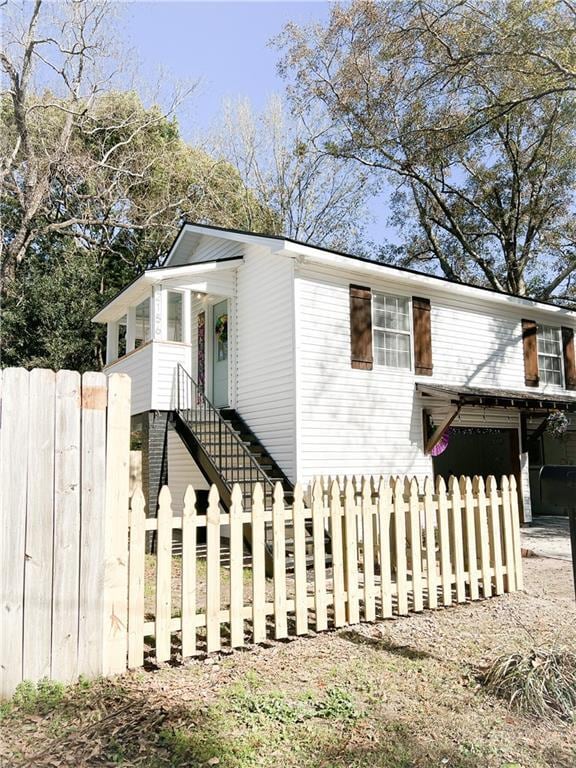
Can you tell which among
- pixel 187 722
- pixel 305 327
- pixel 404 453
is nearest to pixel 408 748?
pixel 187 722

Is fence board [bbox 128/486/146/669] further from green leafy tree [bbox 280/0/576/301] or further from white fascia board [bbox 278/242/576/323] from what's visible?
green leafy tree [bbox 280/0/576/301]

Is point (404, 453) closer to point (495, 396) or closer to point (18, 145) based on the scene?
point (495, 396)

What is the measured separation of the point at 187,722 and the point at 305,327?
8.40m

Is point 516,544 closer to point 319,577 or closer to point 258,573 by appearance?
point 319,577

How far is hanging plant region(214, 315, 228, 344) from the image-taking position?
13.6m

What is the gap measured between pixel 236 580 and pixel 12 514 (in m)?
1.86

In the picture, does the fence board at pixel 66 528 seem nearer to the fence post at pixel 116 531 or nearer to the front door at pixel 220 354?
the fence post at pixel 116 531

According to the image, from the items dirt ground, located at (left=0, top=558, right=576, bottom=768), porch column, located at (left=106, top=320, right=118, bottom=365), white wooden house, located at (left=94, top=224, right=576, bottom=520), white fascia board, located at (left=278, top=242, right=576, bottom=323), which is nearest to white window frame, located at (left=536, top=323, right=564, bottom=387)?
white fascia board, located at (left=278, top=242, right=576, bottom=323)

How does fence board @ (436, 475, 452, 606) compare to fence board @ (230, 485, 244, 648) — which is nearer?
fence board @ (230, 485, 244, 648)

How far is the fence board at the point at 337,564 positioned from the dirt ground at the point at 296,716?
1.74 ft

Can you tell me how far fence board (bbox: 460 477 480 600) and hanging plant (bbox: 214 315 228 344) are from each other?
8296 millimetres

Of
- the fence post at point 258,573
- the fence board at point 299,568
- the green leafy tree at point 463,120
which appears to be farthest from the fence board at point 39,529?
the green leafy tree at point 463,120

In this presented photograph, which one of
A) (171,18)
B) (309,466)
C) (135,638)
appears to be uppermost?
(171,18)

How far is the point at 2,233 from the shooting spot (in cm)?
2286
